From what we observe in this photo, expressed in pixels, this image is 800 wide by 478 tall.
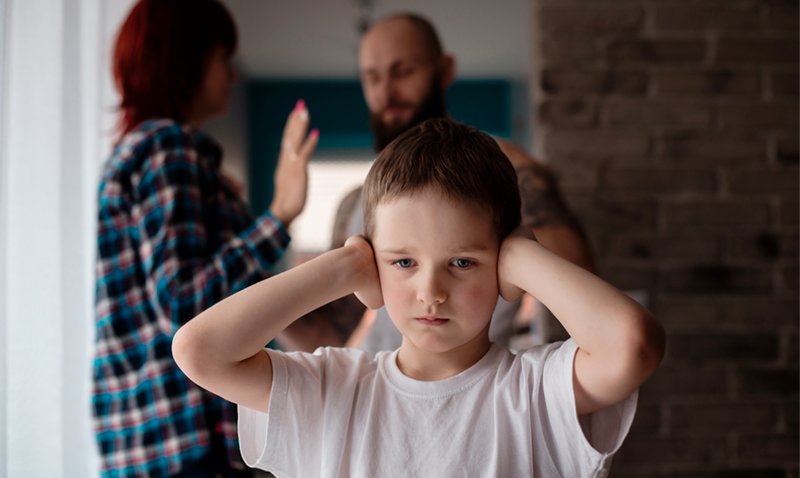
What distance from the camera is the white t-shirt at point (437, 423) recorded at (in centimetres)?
54

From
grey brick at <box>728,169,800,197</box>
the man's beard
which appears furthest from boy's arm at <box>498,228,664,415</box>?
grey brick at <box>728,169,800,197</box>

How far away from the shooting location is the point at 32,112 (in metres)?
0.81

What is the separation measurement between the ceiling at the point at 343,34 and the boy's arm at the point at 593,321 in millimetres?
2763

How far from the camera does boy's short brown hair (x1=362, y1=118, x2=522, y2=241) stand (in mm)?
549

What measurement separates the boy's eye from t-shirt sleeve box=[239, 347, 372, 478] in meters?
0.19

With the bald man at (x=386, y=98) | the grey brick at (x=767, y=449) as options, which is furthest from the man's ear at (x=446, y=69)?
the grey brick at (x=767, y=449)

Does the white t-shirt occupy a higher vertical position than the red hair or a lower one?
lower

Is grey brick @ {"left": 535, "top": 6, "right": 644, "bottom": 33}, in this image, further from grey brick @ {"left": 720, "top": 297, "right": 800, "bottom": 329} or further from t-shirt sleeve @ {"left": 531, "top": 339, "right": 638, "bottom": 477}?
t-shirt sleeve @ {"left": 531, "top": 339, "right": 638, "bottom": 477}

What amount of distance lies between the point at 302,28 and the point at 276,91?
40.1 inches

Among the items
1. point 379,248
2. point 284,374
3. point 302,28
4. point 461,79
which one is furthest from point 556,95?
point 461,79

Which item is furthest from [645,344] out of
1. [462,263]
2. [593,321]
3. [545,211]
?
[545,211]

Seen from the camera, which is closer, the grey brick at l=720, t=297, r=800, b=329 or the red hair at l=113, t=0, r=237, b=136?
the red hair at l=113, t=0, r=237, b=136

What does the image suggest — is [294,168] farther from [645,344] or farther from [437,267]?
[645,344]

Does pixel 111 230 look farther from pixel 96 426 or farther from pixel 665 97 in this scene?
pixel 665 97
